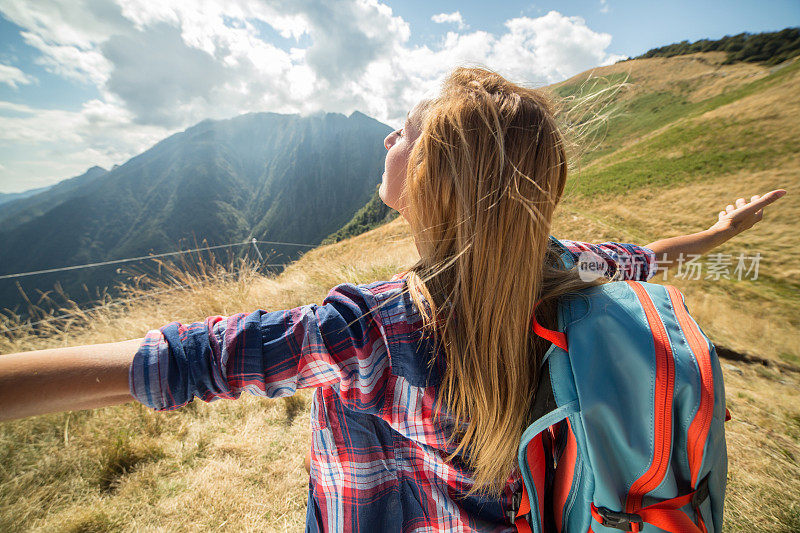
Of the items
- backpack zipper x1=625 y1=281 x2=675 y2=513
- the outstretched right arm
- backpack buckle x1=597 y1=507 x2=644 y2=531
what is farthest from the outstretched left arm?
the outstretched right arm

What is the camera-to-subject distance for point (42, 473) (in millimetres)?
2074

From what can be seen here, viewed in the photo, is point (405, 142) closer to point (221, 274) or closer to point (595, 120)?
point (595, 120)

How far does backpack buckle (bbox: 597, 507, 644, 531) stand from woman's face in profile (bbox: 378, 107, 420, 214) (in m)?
1.04

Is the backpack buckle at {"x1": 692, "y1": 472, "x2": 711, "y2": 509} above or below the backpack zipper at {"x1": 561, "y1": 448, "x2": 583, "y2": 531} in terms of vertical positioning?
above

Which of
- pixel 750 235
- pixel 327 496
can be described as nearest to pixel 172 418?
pixel 327 496

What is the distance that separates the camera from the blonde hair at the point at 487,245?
2.65 ft

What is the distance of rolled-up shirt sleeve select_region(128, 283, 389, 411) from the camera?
26.1 inches

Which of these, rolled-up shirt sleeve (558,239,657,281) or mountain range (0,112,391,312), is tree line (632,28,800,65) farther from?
mountain range (0,112,391,312)

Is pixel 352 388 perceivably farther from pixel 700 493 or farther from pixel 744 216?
pixel 744 216

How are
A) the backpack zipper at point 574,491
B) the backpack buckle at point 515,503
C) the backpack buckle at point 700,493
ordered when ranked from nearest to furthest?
the backpack buckle at point 700,493 → the backpack zipper at point 574,491 → the backpack buckle at point 515,503

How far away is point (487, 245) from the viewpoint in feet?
2.69

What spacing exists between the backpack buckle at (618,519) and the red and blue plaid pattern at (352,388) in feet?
1.01

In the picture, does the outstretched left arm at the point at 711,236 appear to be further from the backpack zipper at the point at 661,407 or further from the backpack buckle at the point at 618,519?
the backpack buckle at the point at 618,519

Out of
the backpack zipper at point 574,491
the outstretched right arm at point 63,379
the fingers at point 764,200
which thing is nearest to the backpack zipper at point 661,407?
the backpack zipper at point 574,491
